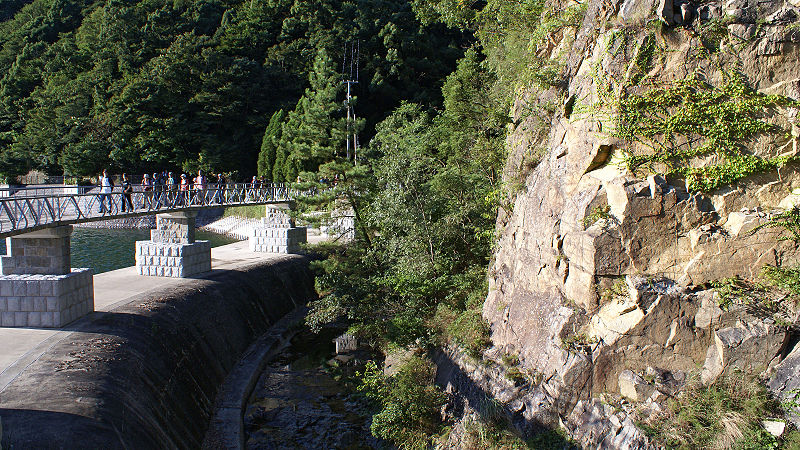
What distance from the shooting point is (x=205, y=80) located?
48.8 meters

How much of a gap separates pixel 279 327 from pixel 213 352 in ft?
16.4

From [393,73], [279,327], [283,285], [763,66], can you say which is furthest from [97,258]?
[763,66]

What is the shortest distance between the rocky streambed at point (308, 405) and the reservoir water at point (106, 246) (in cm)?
1360

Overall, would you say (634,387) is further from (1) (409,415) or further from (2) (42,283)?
(2) (42,283)

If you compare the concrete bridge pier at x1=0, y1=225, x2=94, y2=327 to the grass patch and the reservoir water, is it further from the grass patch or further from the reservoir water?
the reservoir water

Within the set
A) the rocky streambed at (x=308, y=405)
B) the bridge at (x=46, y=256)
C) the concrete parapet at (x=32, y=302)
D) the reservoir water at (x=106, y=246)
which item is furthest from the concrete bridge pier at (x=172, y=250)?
the reservoir water at (x=106, y=246)

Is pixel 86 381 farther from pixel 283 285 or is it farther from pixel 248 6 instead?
pixel 248 6

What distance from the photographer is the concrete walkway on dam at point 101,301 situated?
→ 11.2 m

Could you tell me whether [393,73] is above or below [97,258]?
above

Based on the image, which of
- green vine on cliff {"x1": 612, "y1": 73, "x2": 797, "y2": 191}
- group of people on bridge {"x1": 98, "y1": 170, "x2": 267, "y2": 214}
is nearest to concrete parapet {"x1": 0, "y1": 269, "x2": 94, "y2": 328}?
group of people on bridge {"x1": 98, "y1": 170, "x2": 267, "y2": 214}

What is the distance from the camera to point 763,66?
975 cm

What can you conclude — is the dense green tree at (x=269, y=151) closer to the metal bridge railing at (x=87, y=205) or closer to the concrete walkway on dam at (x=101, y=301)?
the concrete walkway on dam at (x=101, y=301)

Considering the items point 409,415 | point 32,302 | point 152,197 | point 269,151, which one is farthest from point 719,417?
point 269,151

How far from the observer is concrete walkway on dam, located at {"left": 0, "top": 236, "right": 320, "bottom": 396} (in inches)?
441
